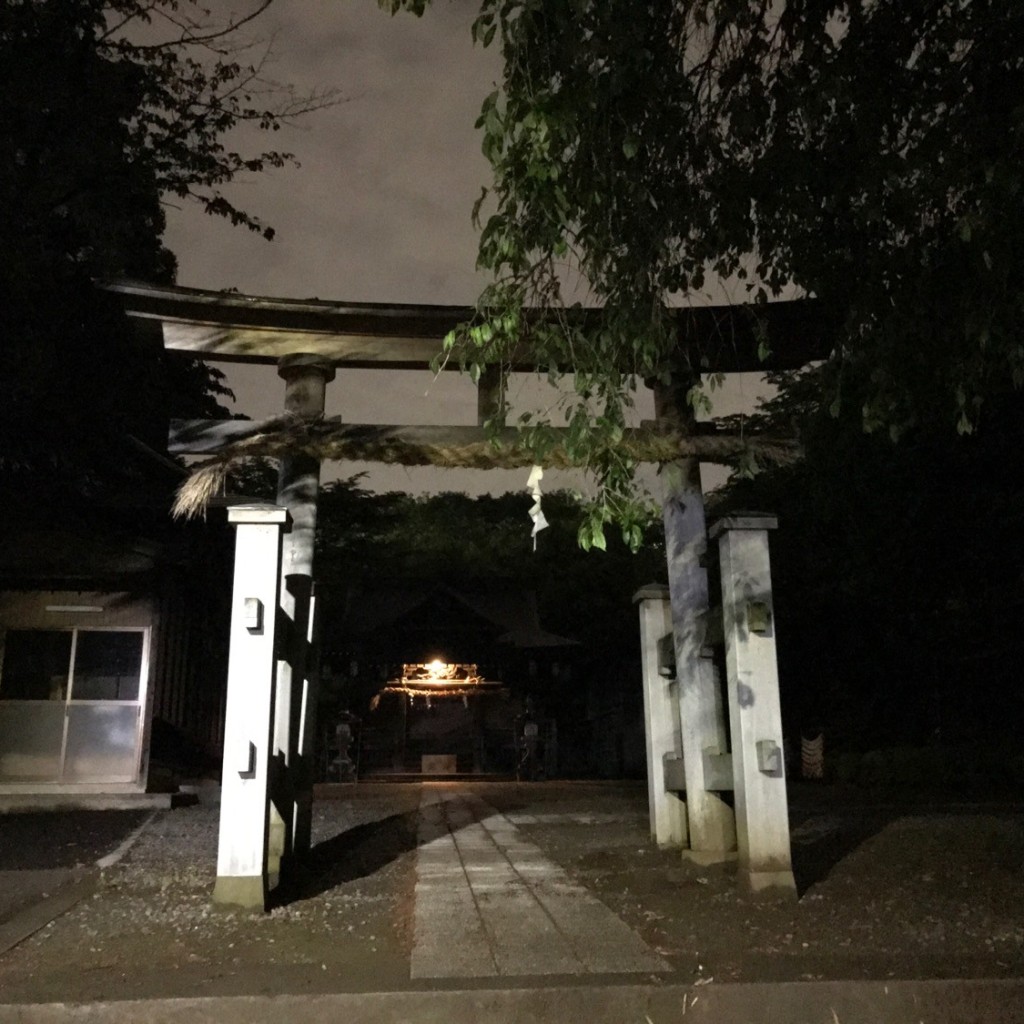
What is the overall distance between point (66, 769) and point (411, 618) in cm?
1003

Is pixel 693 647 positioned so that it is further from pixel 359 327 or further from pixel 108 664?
pixel 108 664

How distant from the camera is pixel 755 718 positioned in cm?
518

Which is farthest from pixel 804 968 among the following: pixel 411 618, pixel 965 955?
pixel 411 618

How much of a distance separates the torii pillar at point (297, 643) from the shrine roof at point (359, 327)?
1.05 feet

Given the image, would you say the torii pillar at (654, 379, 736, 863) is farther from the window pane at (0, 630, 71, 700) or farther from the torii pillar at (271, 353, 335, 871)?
the window pane at (0, 630, 71, 700)

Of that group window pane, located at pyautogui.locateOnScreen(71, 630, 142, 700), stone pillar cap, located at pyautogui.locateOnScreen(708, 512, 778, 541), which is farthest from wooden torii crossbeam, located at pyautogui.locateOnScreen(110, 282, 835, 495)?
window pane, located at pyautogui.locateOnScreen(71, 630, 142, 700)

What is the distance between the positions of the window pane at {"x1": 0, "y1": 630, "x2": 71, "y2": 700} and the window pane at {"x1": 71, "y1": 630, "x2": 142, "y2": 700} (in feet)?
0.72

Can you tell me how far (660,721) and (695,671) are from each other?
757 millimetres

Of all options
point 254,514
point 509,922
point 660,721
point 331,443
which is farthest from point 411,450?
point 509,922

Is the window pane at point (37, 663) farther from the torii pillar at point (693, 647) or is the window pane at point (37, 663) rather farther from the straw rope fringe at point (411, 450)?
the torii pillar at point (693, 647)

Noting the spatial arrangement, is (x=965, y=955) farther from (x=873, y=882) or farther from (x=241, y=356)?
(x=241, y=356)

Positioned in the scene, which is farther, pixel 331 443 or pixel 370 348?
pixel 370 348

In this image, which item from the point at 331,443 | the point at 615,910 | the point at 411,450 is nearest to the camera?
the point at 615,910

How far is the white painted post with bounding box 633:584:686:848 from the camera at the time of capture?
6.79m
